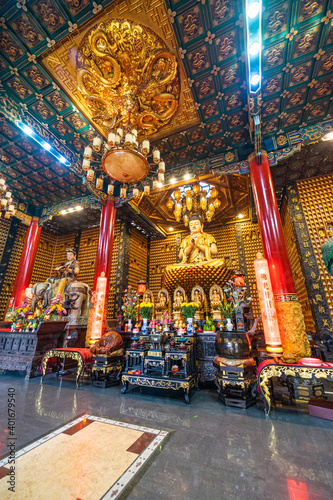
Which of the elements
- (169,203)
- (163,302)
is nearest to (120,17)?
(169,203)

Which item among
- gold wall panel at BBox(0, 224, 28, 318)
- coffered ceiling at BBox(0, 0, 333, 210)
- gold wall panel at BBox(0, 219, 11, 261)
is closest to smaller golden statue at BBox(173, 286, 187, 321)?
coffered ceiling at BBox(0, 0, 333, 210)

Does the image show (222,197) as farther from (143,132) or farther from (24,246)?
(24,246)

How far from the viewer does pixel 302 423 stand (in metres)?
2.68

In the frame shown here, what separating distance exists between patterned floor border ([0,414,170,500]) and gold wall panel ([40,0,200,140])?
7.97m

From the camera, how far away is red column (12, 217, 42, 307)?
9922mm

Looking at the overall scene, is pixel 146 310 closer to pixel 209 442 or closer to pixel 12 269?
pixel 209 442

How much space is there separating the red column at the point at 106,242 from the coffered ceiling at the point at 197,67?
9.65 feet

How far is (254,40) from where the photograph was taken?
4.17 metres

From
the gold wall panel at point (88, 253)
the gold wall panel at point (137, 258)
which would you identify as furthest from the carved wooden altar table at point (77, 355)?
the gold wall panel at point (88, 253)

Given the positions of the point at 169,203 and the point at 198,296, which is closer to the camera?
the point at 198,296

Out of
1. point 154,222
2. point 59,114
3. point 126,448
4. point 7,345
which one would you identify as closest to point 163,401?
point 126,448

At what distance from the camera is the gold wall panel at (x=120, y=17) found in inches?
189

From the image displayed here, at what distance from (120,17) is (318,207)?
8.61m

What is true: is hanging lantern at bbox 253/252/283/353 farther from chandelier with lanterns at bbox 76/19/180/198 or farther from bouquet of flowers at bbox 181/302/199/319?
chandelier with lanterns at bbox 76/19/180/198
